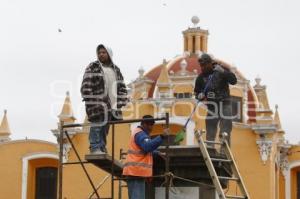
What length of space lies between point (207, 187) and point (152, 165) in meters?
0.67

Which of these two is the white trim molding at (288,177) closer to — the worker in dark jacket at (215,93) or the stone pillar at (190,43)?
the stone pillar at (190,43)

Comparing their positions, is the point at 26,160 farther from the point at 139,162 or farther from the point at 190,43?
the point at 139,162

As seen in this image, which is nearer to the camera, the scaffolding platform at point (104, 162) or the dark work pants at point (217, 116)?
the scaffolding platform at point (104, 162)

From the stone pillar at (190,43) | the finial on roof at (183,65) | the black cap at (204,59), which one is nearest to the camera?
the black cap at (204,59)

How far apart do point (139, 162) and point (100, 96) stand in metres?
1.27

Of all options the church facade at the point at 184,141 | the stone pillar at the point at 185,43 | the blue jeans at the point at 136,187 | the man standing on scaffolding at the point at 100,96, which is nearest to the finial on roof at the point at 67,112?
the church facade at the point at 184,141

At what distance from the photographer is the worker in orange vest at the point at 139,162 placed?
1036cm

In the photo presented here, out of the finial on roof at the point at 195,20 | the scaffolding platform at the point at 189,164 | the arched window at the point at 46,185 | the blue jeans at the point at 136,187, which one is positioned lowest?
the arched window at the point at 46,185

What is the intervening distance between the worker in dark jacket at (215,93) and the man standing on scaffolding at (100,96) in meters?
1.10

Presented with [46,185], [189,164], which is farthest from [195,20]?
[189,164]

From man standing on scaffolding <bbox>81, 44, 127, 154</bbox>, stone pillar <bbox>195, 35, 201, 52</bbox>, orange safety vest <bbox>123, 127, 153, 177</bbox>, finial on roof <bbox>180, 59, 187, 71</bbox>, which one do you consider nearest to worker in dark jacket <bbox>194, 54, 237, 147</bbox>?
man standing on scaffolding <bbox>81, 44, 127, 154</bbox>

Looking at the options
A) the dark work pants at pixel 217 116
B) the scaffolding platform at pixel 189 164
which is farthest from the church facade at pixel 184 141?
the scaffolding platform at pixel 189 164

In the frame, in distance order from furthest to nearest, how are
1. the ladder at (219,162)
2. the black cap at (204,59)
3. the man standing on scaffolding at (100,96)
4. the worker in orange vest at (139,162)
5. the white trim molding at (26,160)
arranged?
the white trim molding at (26,160) → the black cap at (204,59) → the man standing on scaffolding at (100,96) → the worker in orange vest at (139,162) → the ladder at (219,162)

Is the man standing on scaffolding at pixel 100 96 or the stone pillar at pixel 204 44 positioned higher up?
the stone pillar at pixel 204 44
